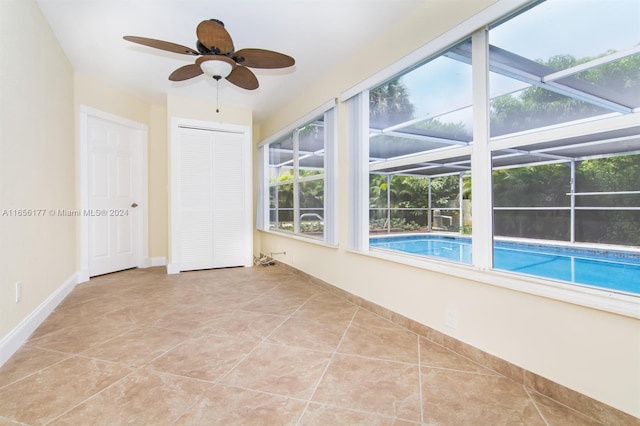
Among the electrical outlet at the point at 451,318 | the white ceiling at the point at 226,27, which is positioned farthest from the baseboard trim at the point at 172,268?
the electrical outlet at the point at 451,318

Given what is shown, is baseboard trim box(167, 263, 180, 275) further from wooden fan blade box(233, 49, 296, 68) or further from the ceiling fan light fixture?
wooden fan blade box(233, 49, 296, 68)

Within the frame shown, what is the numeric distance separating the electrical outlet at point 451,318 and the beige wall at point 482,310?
2 cm

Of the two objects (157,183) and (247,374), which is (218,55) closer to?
(247,374)

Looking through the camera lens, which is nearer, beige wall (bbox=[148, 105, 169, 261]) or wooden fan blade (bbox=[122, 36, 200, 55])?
wooden fan blade (bbox=[122, 36, 200, 55])

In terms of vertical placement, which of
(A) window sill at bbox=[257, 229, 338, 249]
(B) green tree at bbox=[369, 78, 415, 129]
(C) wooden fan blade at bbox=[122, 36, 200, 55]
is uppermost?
(C) wooden fan blade at bbox=[122, 36, 200, 55]

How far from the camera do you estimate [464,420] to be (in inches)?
54.4

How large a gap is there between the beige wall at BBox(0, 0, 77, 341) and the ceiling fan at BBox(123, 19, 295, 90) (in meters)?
0.88

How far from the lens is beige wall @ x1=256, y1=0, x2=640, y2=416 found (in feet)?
4.45

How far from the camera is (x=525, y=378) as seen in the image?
165 cm

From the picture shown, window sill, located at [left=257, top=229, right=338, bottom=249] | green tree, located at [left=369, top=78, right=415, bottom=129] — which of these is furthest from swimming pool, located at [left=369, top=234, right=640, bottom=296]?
green tree, located at [left=369, top=78, right=415, bottom=129]

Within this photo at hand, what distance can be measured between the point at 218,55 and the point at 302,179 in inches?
84.8

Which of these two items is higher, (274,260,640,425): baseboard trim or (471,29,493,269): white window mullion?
(471,29,493,269): white window mullion

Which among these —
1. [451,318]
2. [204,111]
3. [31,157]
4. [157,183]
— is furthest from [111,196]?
[451,318]

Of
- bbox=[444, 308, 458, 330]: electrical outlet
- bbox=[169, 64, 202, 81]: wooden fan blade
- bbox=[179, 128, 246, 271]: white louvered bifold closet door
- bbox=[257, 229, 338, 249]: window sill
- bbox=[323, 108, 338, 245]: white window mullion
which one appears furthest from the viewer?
bbox=[179, 128, 246, 271]: white louvered bifold closet door
